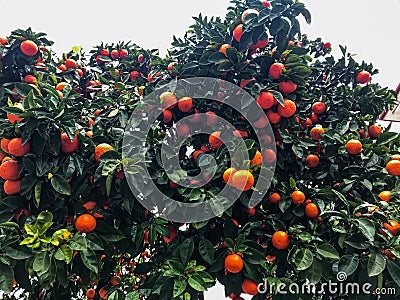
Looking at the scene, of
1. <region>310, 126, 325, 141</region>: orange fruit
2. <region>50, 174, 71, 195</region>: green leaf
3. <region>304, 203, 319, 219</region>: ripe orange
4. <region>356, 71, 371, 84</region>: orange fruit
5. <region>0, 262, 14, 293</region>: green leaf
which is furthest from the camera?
<region>356, 71, 371, 84</region>: orange fruit

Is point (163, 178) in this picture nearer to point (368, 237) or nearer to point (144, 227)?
point (144, 227)

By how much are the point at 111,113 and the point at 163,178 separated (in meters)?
0.33

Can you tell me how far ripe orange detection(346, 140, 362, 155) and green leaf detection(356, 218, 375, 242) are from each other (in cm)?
32

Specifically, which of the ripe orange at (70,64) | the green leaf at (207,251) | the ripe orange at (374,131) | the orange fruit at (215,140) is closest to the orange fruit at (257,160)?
the orange fruit at (215,140)

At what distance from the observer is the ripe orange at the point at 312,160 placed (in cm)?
135

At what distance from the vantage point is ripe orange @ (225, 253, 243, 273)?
1019mm

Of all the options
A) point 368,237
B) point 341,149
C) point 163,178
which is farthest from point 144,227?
point 341,149

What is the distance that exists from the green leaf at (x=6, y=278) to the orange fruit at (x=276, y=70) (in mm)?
1008

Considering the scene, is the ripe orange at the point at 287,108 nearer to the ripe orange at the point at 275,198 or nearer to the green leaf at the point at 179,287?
the ripe orange at the point at 275,198

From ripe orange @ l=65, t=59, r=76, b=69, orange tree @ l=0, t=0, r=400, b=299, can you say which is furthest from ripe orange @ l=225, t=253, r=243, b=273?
ripe orange @ l=65, t=59, r=76, b=69

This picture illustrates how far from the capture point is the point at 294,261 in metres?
1.01

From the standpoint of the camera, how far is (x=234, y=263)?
1.02 metres

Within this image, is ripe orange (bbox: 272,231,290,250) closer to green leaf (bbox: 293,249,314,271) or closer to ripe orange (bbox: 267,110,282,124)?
green leaf (bbox: 293,249,314,271)

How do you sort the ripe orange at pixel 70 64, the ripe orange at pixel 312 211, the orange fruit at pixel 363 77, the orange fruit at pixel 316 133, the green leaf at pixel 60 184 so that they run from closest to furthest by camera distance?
the green leaf at pixel 60 184
the ripe orange at pixel 312 211
the orange fruit at pixel 316 133
the orange fruit at pixel 363 77
the ripe orange at pixel 70 64
